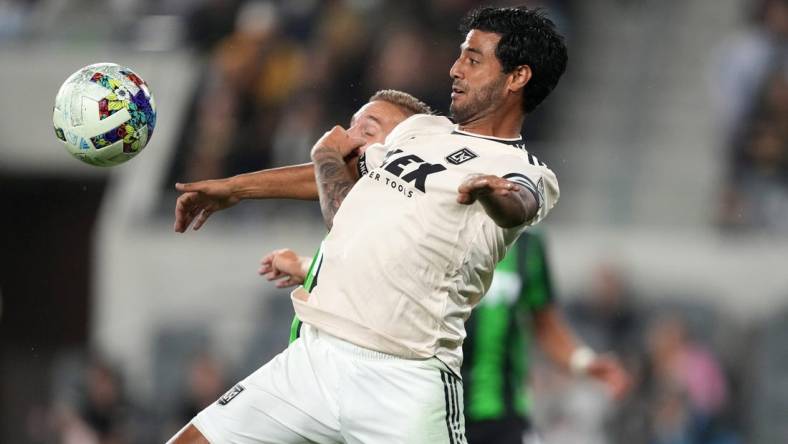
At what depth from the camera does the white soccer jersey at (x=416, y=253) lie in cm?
488

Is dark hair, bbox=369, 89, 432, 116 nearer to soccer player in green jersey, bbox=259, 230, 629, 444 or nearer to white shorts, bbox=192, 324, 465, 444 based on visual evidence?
white shorts, bbox=192, 324, 465, 444

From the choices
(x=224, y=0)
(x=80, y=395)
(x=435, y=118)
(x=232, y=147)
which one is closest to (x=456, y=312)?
(x=435, y=118)

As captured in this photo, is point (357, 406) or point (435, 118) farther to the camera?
point (435, 118)

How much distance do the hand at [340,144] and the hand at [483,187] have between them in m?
1.03

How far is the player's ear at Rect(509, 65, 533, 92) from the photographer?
513cm

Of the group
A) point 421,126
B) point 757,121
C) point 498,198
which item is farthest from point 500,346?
point 757,121

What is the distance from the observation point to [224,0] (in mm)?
13203

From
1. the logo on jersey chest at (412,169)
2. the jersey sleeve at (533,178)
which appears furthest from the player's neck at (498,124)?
the logo on jersey chest at (412,169)

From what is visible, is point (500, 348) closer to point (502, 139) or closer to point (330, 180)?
point (330, 180)

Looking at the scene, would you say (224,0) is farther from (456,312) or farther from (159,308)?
(456,312)

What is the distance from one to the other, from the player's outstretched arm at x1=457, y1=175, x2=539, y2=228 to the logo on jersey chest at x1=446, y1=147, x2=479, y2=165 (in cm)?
42

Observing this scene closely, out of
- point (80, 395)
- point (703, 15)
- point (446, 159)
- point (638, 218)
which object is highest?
point (446, 159)

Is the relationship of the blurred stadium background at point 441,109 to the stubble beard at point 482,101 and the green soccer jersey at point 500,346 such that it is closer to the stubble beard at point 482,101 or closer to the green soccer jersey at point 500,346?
the green soccer jersey at point 500,346

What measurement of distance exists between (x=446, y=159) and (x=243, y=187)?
2.52 ft
